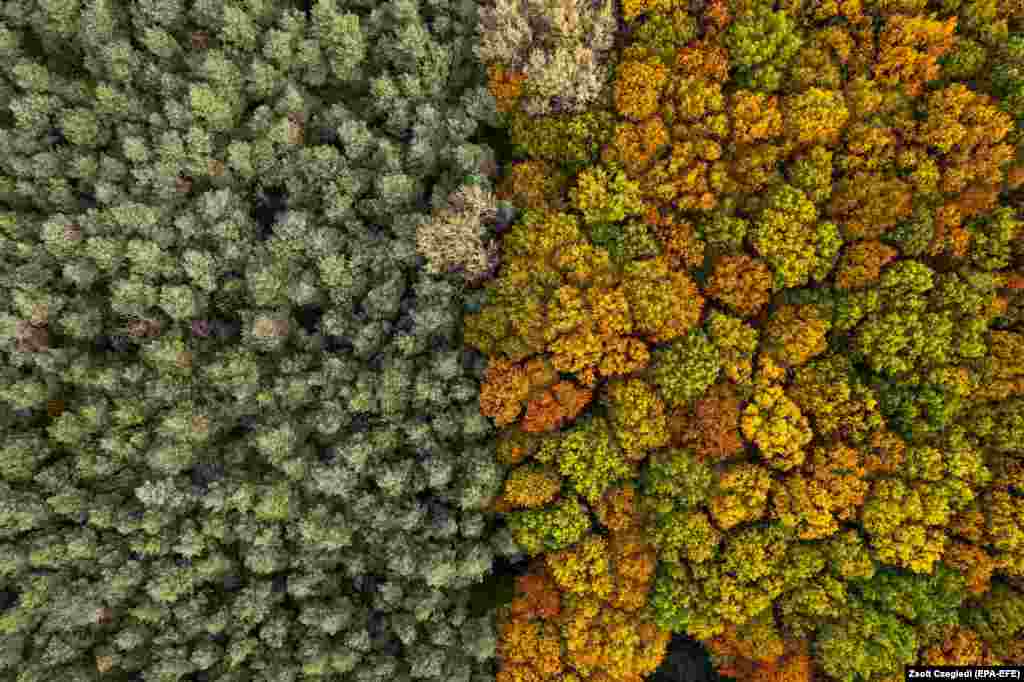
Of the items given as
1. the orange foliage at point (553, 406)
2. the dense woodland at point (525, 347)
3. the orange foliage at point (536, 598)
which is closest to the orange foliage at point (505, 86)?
the dense woodland at point (525, 347)

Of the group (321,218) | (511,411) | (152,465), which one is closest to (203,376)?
(152,465)

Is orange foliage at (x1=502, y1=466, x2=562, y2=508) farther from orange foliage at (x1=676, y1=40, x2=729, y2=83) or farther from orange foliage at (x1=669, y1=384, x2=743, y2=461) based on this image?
orange foliage at (x1=676, y1=40, x2=729, y2=83)

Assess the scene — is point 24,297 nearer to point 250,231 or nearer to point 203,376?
point 203,376

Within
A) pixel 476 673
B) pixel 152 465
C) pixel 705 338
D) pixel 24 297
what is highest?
pixel 705 338

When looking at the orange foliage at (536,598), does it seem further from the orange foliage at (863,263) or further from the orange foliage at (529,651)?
the orange foliage at (863,263)

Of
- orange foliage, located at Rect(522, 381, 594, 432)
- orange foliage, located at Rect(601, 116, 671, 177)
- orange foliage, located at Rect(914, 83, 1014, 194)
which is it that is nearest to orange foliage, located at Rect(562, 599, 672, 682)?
orange foliage, located at Rect(522, 381, 594, 432)

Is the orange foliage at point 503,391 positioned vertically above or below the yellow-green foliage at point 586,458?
above

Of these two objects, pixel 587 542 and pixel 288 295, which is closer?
pixel 587 542

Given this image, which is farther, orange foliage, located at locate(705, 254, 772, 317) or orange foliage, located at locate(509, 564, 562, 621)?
orange foliage, located at locate(705, 254, 772, 317)
